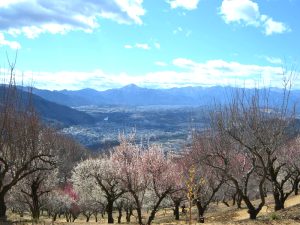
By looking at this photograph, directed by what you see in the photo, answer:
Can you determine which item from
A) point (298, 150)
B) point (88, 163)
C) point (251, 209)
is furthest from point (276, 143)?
point (88, 163)

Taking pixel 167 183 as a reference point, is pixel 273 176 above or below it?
above

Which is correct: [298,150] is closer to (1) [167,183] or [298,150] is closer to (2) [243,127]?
(1) [167,183]

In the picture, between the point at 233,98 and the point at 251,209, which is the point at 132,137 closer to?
the point at 233,98

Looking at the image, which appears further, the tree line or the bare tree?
the tree line

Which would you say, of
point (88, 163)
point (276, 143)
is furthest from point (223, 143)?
point (88, 163)

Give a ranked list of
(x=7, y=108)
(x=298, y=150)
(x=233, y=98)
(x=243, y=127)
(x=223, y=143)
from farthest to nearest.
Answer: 1. (x=298, y=150)
2. (x=223, y=143)
3. (x=233, y=98)
4. (x=243, y=127)
5. (x=7, y=108)

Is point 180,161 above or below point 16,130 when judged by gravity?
below

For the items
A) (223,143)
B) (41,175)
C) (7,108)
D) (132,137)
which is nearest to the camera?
(7,108)

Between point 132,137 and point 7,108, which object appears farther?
point 132,137

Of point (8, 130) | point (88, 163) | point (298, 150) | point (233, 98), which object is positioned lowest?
point (88, 163)

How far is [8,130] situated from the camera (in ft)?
81.6

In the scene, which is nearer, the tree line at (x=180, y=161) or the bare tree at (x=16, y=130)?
the bare tree at (x=16, y=130)

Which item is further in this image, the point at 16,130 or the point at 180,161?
the point at 180,161

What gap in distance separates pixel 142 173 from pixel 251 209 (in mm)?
16271
